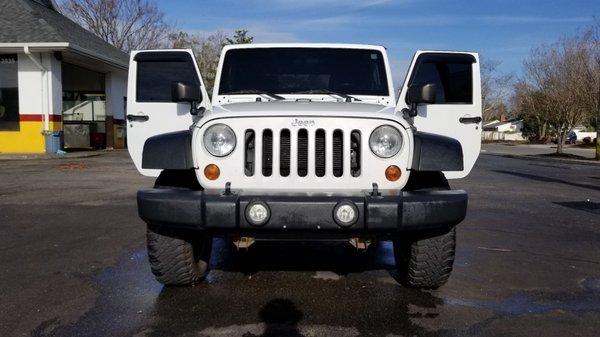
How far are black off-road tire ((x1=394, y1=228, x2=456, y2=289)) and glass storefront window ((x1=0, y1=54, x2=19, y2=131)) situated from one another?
20254 mm

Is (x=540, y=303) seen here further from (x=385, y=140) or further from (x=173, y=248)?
(x=173, y=248)

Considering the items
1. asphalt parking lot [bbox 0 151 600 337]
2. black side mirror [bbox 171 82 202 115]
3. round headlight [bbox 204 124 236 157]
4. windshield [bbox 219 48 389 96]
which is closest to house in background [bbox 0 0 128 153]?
asphalt parking lot [bbox 0 151 600 337]

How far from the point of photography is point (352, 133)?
12.8 ft

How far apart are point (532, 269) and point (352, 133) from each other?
2607 mm

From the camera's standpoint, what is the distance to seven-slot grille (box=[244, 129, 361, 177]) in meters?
3.84

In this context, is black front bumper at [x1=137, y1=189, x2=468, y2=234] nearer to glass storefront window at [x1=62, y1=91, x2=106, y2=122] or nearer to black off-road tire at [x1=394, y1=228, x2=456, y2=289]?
black off-road tire at [x1=394, y1=228, x2=456, y2=289]

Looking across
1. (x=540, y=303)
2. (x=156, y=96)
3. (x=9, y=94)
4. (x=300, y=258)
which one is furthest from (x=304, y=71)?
(x=9, y=94)

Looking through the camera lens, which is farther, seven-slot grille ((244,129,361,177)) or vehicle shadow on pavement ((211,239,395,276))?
vehicle shadow on pavement ((211,239,395,276))

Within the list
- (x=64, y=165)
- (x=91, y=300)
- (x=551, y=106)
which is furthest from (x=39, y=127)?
(x=551, y=106)

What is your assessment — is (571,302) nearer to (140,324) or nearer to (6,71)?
(140,324)

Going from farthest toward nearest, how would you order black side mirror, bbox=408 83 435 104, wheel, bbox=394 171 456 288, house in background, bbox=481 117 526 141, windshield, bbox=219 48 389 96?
house in background, bbox=481 117 526 141
windshield, bbox=219 48 389 96
black side mirror, bbox=408 83 435 104
wheel, bbox=394 171 456 288

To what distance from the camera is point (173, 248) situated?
4.22m

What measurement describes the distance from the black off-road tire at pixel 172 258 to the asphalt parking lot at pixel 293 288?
140mm

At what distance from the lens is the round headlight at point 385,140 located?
Result: 387 cm
